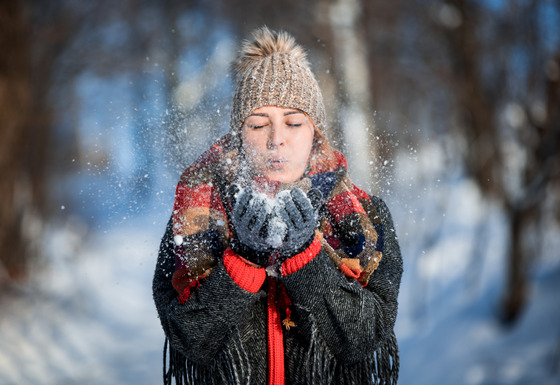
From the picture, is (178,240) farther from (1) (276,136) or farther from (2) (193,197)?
(1) (276,136)

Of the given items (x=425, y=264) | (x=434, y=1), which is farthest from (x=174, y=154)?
(x=434, y=1)

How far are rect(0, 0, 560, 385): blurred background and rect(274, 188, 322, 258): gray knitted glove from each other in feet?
1.80

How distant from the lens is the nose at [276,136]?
3.76 feet

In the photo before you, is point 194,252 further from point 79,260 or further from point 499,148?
point 79,260

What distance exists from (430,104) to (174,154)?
9.92ft

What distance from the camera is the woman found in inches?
40.3

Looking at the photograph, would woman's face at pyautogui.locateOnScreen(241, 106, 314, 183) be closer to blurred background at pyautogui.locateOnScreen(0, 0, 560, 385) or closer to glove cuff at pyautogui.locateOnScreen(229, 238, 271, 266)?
glove cuff at pyautogui.locateOnScreen(229, 238, 271, 266)

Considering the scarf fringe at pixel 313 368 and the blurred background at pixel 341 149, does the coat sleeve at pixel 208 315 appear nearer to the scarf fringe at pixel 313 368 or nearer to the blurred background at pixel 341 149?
the scarf fringe at pixel 313 368

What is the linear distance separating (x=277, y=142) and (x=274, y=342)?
0.50 meters

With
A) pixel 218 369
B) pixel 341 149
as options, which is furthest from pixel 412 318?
pixel 218 369

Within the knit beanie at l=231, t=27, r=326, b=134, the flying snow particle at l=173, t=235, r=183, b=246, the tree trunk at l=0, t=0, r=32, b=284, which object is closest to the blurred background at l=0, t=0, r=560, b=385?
the tree trunk at l=0, t=0, r=32, b=284

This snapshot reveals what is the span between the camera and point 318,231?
44.9 inches

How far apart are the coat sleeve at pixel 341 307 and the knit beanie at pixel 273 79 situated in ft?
1.35

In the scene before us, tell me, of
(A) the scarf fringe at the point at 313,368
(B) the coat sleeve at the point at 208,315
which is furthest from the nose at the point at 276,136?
(A) the scarf fringe at the point at 313,368
